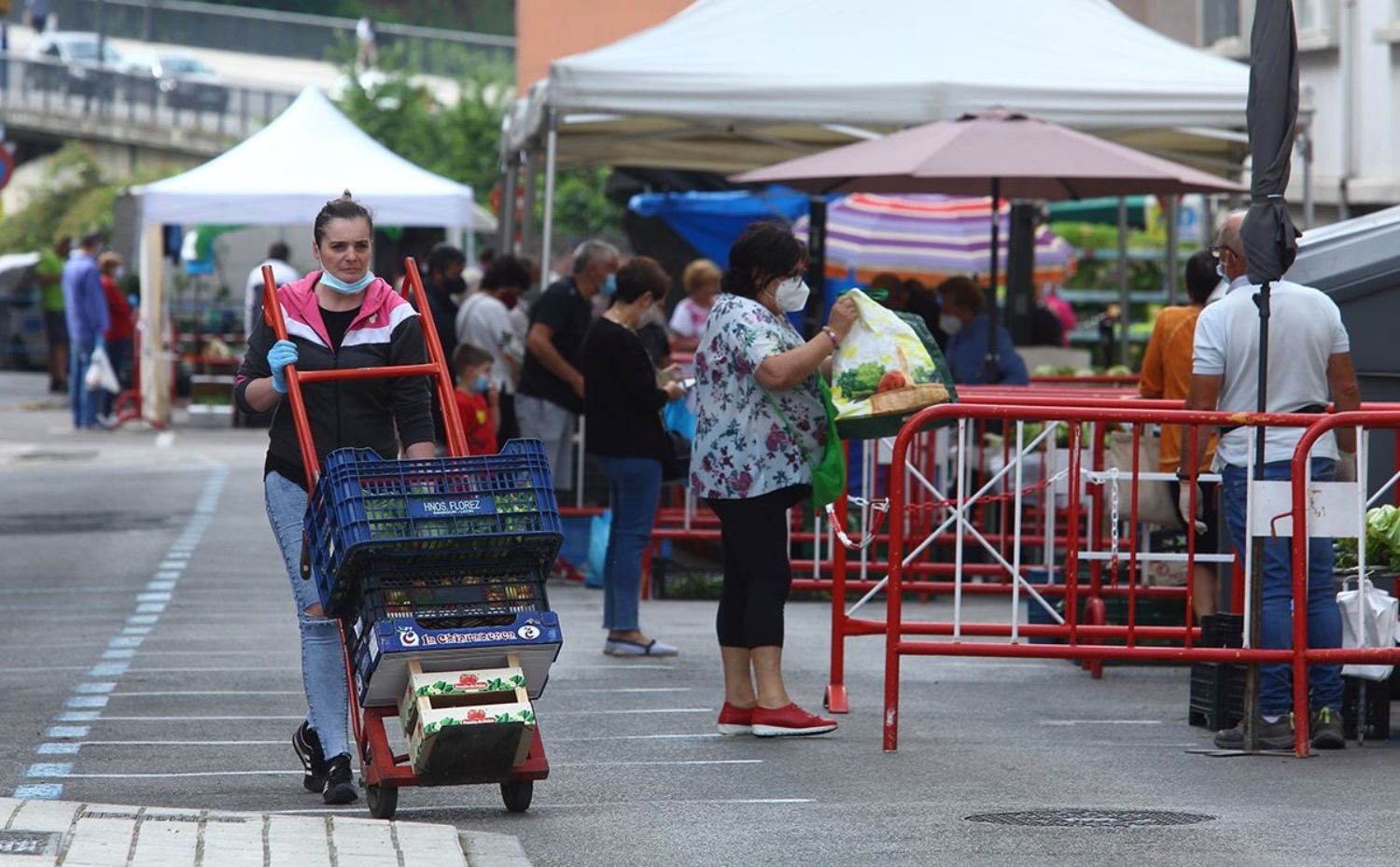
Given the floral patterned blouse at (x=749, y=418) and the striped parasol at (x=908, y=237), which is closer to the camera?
the floral patterned blouse at (x=749, y=418)

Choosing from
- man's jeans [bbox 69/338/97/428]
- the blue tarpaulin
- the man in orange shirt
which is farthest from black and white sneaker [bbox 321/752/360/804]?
man's jeans [bbox 69/338/97/428]

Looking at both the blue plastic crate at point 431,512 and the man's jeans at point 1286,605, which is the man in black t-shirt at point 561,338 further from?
the blue plastic crate at point 431,512

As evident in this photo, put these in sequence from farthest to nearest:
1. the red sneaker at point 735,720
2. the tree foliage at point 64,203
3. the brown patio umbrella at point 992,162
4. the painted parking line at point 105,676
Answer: the tree foliage at point 64,203, the brown patio umbrella at point 992,162, the red sneaker at point 735,720, the painted parking line at point 105,676

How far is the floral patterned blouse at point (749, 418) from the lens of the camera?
8820 mm

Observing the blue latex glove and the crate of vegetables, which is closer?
the crate of vegetables

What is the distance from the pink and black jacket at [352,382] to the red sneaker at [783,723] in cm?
191

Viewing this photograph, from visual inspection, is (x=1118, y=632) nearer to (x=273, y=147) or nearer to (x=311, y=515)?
(x=311, y=515)

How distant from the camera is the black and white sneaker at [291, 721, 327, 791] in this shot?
301 inches

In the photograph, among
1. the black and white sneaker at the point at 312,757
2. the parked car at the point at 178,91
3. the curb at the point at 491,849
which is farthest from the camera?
the parked car at the point at 178,91

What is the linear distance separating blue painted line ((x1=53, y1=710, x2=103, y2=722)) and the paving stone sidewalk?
2.22 m

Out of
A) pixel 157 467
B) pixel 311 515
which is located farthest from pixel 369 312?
pixel 157 467

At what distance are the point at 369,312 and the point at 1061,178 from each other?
7277mm

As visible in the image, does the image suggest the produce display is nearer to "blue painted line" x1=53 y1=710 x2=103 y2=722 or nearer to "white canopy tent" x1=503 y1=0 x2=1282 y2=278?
"blue painted line" x1=53 y1=710 x2=103 y2=722

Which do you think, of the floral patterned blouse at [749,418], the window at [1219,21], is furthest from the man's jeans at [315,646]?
the window at [1219,21]
